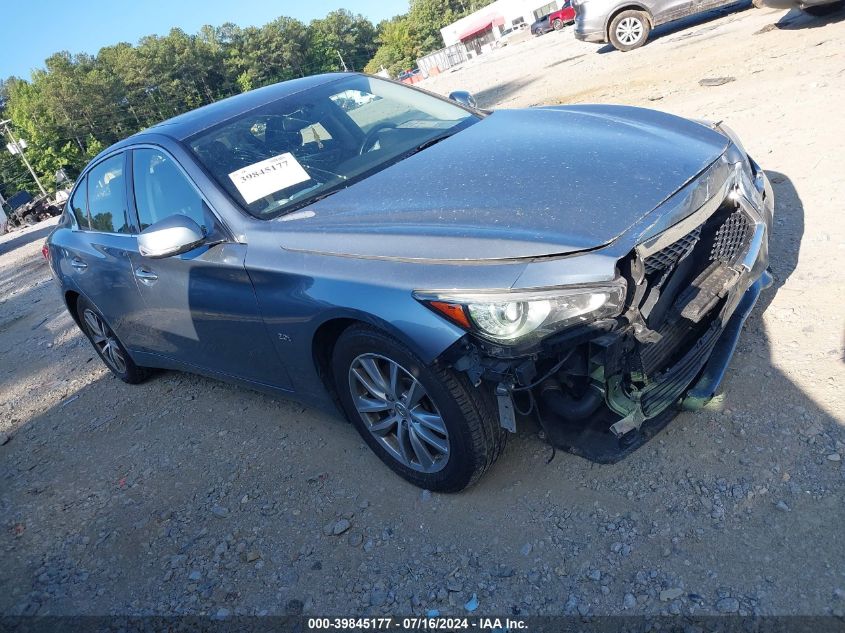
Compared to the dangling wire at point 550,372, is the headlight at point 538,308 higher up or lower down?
higher up

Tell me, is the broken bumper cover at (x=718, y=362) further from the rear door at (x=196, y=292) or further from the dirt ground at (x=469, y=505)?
the rear door at (x=196, y=292)

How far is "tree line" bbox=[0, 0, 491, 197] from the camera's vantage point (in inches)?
2768

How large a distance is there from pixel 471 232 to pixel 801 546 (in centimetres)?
152

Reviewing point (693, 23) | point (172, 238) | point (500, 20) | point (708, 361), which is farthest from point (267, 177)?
point (500, 20)

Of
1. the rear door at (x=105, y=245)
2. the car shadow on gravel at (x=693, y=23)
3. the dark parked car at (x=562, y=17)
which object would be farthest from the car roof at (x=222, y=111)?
the dark parked car at (x=562, y=17)

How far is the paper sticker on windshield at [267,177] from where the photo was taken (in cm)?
320

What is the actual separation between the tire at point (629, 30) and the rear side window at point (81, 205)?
36.3ft

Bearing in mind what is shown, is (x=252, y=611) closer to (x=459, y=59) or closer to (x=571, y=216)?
(x=571, y=216)

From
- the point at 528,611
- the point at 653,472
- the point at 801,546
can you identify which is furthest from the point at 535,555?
the point at 801,546

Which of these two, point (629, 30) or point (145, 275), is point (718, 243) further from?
point (629, 30)

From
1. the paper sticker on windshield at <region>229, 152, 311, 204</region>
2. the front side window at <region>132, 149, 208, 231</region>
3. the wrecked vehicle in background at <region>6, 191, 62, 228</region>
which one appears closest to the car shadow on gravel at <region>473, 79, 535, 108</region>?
the front side window at <region>132, 149, 208, 231</region>

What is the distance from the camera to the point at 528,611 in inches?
88.7

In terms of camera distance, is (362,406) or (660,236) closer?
(660,236)

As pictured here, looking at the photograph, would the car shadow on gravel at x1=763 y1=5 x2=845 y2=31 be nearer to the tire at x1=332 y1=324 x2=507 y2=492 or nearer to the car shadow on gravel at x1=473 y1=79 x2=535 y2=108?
the car shadow on gravel at x1=473 y1=79 x2=535 y2=108
